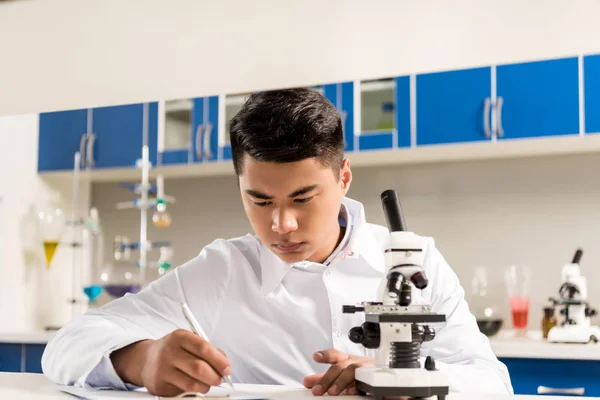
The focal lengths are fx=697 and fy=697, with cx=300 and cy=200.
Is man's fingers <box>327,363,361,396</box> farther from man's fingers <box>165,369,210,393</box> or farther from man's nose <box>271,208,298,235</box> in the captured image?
man's nose <box>271,208,298,235</box>

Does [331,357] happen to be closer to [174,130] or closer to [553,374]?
[553,374]

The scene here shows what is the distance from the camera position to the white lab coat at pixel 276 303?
1.17 m

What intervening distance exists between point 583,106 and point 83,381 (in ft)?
6.50

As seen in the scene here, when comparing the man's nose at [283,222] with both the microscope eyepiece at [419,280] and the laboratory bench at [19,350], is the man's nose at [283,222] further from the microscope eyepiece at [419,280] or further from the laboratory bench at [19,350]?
the laboratory bench at [19,350]

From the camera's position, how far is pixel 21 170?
3.29 m

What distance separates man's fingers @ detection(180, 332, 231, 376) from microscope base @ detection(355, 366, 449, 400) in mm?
155

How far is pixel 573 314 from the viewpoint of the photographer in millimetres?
2209

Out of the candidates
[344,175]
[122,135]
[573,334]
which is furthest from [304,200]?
[122,135]

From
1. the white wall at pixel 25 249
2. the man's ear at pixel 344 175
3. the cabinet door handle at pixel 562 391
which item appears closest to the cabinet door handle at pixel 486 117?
the cabinet door handle at pixel 562 391

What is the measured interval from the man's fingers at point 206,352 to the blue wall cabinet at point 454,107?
1.87 metres

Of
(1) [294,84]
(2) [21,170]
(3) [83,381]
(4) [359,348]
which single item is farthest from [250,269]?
(2) [21,170]

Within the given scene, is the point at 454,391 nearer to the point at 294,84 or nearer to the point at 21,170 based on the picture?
the point at 294,84

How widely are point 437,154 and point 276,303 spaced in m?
1.64

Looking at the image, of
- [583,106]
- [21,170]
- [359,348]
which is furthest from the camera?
[21,170]
